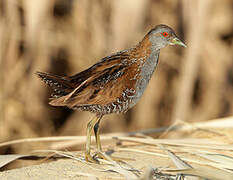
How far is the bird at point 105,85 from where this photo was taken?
73.6 inches

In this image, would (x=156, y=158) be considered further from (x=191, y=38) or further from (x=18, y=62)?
(x=18, y=62)

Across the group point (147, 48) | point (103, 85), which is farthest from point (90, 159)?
point (147, 48)

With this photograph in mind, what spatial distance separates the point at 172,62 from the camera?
3541mm

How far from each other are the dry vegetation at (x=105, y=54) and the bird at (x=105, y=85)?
29.4 inches

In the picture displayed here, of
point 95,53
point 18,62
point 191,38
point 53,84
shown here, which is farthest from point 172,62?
point 53,84

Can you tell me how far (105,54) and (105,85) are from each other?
120 centimetres

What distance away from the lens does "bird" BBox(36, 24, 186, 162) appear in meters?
1.87

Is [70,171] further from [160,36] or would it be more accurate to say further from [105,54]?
[105,54]

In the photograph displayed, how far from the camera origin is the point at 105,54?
10.1 ft

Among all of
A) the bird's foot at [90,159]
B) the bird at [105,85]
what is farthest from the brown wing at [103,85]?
the bird's foot at [90,159]

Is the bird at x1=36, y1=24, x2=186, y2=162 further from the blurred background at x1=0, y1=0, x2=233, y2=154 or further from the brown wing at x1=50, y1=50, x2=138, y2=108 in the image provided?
the blurred background at x1=0, y1=0, x2=233, y2=154

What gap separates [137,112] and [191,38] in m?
0.81

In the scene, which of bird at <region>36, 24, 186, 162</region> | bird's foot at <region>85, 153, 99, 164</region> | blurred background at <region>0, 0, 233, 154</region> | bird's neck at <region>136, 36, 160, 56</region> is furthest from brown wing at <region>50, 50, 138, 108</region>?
blurred background at <region>0, 0, 233, 154</region>

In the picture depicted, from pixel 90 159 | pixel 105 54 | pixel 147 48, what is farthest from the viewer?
pixel 105 54
